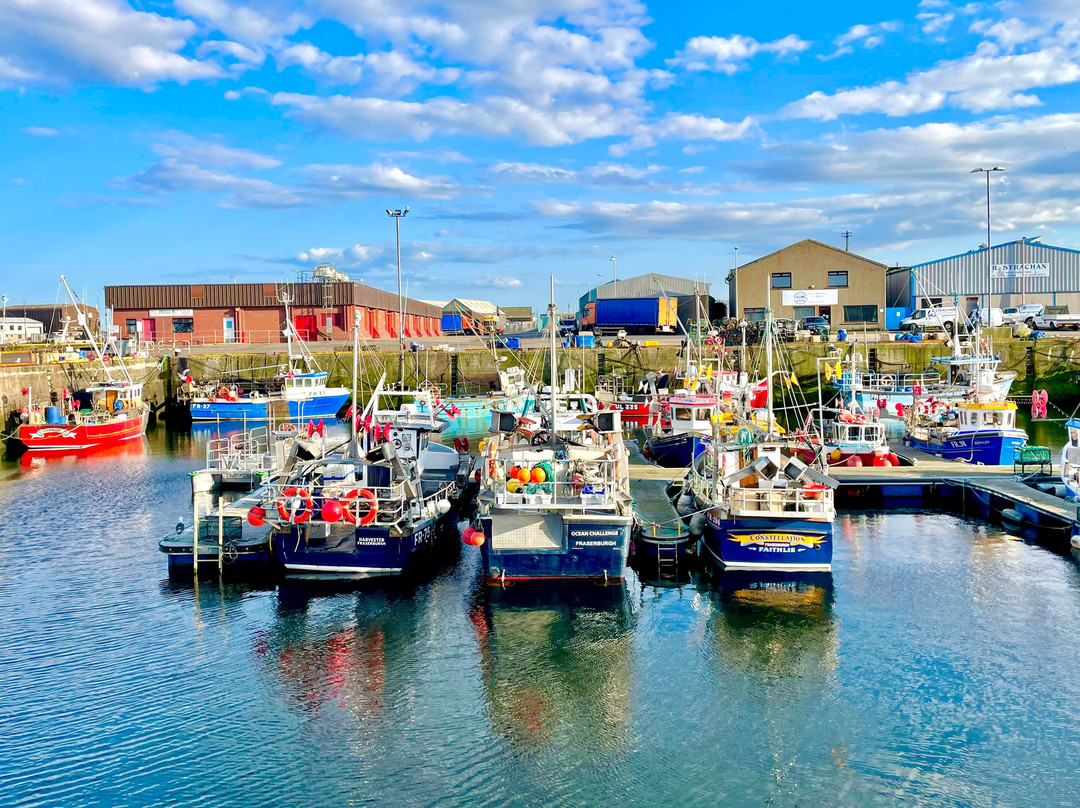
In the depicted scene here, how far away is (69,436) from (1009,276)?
2767 inches

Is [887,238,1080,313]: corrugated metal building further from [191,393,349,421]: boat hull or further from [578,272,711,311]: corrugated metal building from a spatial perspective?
[191,393,349,421]: boat hull

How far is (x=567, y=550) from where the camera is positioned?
72.3 ft

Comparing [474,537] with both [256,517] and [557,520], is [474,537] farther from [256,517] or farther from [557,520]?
[256,517]

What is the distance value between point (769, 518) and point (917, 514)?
39.7 feet

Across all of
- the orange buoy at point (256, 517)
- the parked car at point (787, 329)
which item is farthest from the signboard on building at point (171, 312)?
the orange buoy at point (256, 517)

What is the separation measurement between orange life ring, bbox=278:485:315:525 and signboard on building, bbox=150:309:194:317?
6778cm

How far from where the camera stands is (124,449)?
51.7m

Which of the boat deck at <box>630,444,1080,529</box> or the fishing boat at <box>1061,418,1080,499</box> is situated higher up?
the fishing boat at <box>1061,418,1080,499</box>

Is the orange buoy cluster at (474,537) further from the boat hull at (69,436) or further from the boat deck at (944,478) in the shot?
the boat hull at (69,436)

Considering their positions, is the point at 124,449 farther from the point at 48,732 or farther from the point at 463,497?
the point at 48,732

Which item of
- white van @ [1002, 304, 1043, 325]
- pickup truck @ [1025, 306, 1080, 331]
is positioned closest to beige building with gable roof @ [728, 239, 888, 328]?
white van @ [1002, 304, 1043, 325]

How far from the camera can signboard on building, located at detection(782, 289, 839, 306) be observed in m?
76.9

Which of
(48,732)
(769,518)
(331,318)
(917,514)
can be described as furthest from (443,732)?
(331,318)

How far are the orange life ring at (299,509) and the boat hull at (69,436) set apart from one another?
33.9 m
